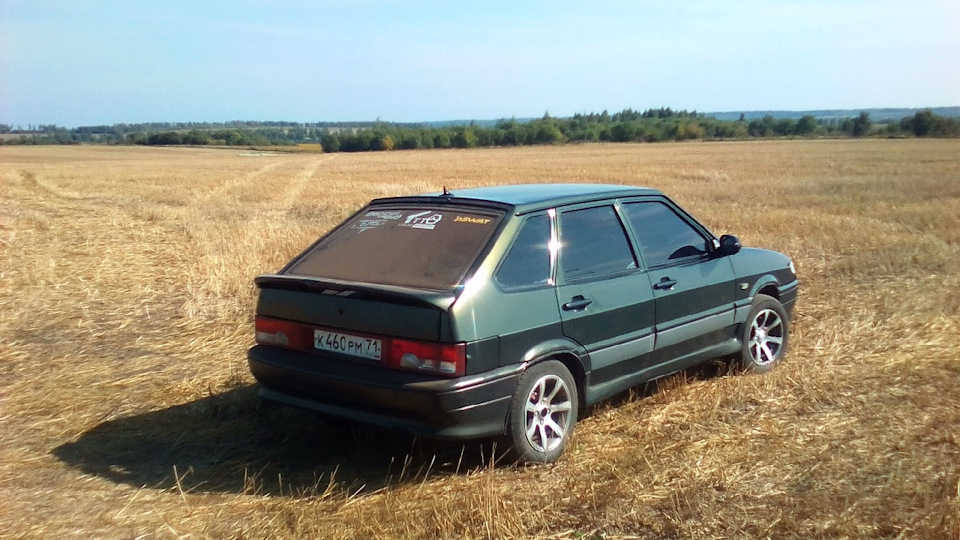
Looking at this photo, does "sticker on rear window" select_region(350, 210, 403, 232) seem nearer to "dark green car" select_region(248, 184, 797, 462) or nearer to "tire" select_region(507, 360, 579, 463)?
"dark green car" select_region(248, 184, 797, 462)

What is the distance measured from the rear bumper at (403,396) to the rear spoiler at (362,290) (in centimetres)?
34

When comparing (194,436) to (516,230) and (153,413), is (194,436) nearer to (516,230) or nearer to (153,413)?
(153,413)

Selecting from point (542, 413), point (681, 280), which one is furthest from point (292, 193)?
point (542, 413)

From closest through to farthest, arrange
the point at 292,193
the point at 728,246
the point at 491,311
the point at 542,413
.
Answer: the point at 491,311 → the point at 542,413 → the point at 728,246 → the point at 292,193

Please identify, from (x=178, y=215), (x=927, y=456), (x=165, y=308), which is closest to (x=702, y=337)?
(x=927, y=456)

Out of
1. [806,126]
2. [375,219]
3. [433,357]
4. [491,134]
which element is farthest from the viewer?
[491,134]

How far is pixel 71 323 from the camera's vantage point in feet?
26.0

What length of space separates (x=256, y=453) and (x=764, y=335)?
12.2ft

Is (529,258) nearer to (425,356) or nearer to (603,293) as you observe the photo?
(603,293)

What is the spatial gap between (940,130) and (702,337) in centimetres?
8686

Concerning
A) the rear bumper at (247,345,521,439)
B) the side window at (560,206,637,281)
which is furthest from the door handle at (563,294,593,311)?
the rear bumper at (247,345,521,439)

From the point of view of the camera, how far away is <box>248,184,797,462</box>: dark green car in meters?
4.30

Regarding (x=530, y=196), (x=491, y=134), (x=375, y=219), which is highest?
(x=530, y=196)

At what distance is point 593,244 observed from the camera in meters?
5.20
